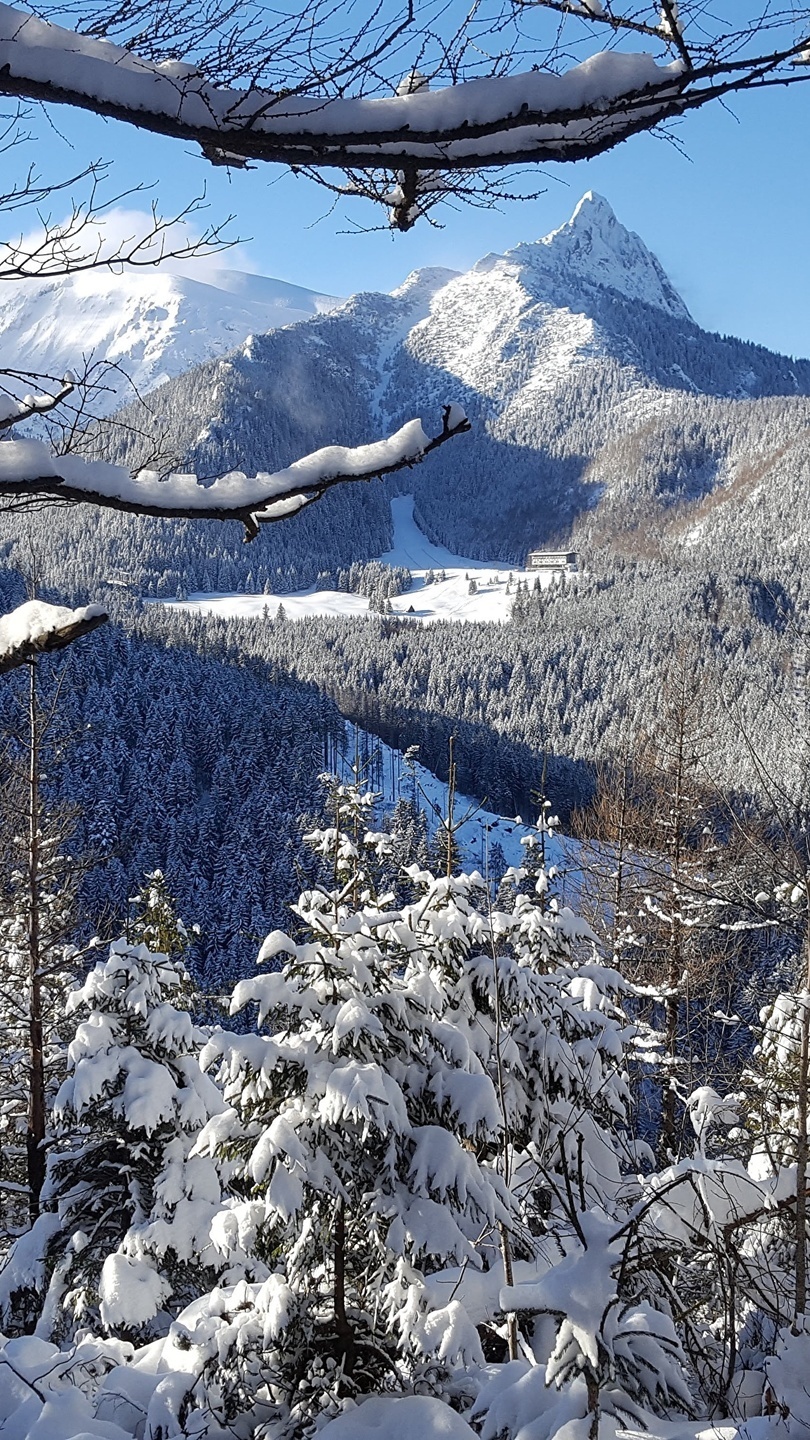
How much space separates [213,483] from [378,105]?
2.92 ft

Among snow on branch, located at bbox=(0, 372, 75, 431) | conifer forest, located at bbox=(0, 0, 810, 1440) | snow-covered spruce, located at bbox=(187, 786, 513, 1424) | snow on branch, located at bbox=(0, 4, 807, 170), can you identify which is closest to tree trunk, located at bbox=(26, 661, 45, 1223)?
conifer forest, located at bbox=(0, 0, 810, 1440)

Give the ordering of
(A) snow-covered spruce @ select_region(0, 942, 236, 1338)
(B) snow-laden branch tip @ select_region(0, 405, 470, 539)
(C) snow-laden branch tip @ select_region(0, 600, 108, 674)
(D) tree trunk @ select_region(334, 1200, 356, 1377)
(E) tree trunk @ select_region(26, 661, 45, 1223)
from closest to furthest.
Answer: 1. (B) snow-laden branch tip @ select_region(0, 405, 470, 539)
2. (C) snow-laden branch tip @ select_region(0, 600, 108, 674)
3. (D) tree trunk @ select_region(334, 1200, 356, 1377)
4. (A) snow-covered spruce @ select_region(0, 942, 236, 1338)
5. (E) tree trunk @ select_region(26, 661, 45, 1223)

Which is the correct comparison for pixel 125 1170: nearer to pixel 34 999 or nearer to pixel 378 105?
pixel 34 999

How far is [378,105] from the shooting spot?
5.69ft

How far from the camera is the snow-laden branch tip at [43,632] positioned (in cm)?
208

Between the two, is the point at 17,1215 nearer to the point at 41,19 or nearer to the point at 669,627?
the point at 41,19

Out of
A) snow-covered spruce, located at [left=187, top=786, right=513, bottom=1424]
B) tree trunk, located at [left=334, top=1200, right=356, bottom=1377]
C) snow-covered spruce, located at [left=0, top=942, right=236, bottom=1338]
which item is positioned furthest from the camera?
snow-covered spruce, located at [left=0, top=942, right=236, bottom=1338]

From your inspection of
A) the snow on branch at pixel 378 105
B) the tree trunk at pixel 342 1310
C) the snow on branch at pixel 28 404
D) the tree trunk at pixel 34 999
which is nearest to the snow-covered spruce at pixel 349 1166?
the tree trunk at pixel 342 1310

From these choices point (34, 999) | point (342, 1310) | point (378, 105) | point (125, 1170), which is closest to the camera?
point (378, 105)

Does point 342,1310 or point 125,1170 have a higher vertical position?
point 342,1310

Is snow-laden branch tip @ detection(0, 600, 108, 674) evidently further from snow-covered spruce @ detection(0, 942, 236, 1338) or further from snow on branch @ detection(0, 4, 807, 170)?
snow-covered spruce @ detection(0, 942, 236, 1338)

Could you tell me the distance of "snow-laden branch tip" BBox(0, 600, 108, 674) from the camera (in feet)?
6.83

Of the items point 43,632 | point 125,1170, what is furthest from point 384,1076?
point 125,1170

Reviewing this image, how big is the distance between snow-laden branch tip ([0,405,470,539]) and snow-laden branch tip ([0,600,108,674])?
0.29 m
